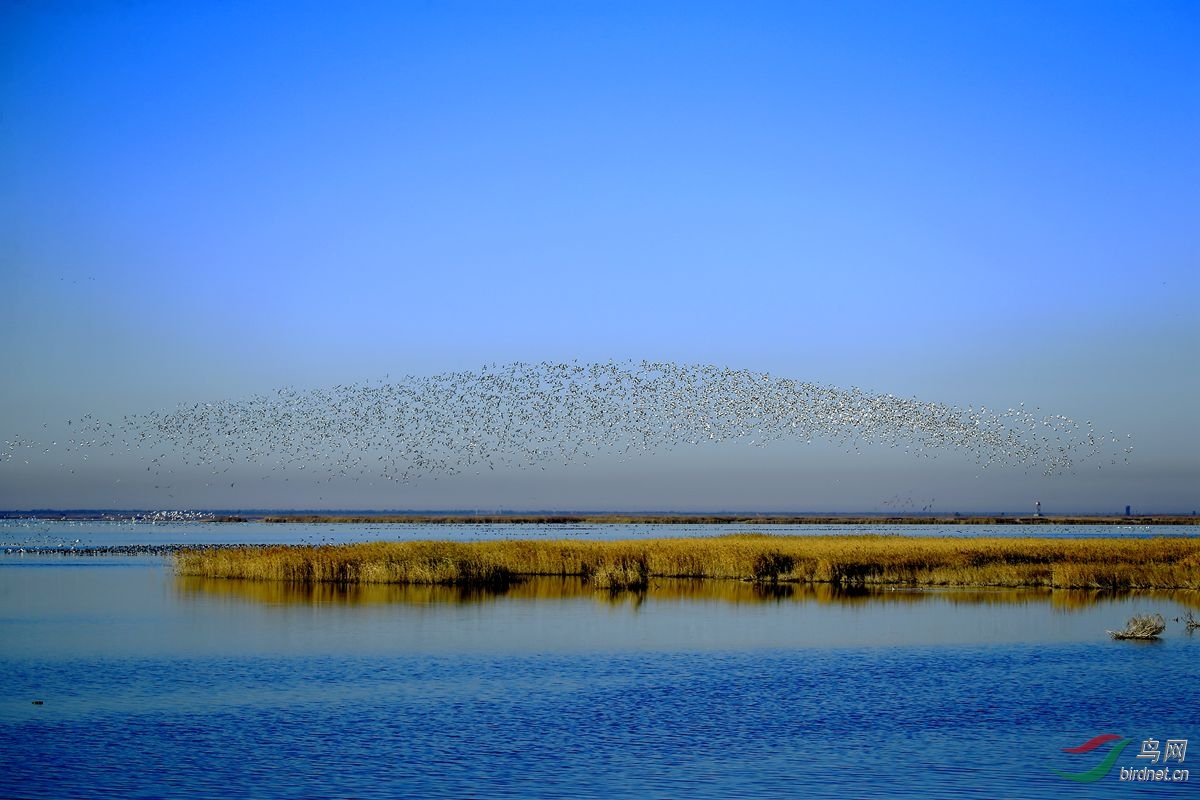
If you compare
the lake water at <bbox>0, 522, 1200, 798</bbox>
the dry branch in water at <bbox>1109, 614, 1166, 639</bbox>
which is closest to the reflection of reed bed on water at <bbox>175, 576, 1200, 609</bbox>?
the lake water at <bbox>0, 522, 1200, 798</bbox>

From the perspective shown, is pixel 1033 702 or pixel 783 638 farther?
pixel 783 638

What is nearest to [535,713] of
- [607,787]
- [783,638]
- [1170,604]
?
[607,787]

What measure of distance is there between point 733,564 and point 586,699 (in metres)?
27.8

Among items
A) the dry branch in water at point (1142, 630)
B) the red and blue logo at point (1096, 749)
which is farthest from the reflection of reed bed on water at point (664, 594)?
the red and blue logo at point (1096, 749)

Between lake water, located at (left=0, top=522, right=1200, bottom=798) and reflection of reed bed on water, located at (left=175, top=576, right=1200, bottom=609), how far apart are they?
1358 mm

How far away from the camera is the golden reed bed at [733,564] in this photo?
4606cm

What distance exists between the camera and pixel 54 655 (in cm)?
2769

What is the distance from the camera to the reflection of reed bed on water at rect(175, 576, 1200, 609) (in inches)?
1591

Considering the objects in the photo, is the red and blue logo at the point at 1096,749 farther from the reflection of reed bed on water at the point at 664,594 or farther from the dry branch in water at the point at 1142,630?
the reflection of reed bed on water at the point at 664,594

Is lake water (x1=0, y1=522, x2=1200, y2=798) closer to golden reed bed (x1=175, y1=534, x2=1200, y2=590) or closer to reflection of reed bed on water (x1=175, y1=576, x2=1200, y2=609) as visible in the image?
reflection of reed bed on water (x1=175, y1=576, x2=1200, y2=609)

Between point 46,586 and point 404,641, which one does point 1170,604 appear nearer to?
point 404,641

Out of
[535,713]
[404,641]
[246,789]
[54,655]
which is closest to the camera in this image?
[246,789]

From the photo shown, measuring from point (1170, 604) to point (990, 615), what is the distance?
7.20 meters

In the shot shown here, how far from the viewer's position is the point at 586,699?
22.2 meters
